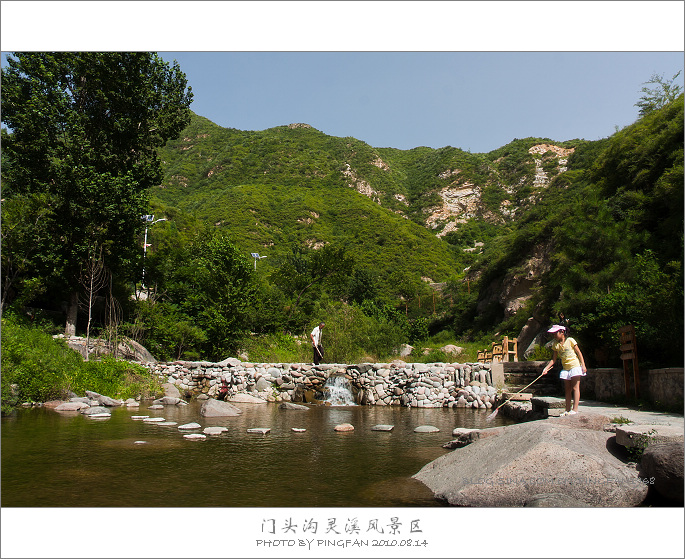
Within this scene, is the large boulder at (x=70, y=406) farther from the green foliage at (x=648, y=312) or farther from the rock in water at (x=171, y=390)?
the green foliage at (x=648, y=312)

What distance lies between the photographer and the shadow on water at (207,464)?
4.37 meters

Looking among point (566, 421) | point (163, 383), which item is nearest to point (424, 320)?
point (163, 383)

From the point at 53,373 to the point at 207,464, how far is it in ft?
22.6

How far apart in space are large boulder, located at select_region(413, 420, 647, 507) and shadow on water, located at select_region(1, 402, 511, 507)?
39cm

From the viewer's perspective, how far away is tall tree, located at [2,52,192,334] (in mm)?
16047

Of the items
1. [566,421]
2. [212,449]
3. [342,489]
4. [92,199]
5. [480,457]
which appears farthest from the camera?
[92,199]

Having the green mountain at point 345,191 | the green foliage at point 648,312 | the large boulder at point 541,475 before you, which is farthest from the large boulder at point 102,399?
the green mountain at point 345,191

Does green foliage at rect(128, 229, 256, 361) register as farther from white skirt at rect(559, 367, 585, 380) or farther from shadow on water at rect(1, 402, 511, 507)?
white skirt at rect(559, 367, 585, 380)

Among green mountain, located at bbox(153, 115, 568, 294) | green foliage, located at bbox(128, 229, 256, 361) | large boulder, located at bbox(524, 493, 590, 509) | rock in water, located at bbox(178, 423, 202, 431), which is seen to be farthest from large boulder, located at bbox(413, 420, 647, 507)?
green mountain, located at bbox(153, 115, 568, 294)

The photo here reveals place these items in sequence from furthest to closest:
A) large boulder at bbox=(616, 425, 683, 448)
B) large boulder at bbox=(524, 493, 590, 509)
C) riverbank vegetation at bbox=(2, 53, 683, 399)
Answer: riverbank vegetation at bbox=(2, 53, 683, 399) < large boulder at bbox=(616, 425, 683, 448) < large boulder at bbox=(524, 493, 590, 509)

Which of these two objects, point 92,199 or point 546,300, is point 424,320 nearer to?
point 546,300

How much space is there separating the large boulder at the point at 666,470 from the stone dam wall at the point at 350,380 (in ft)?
32.3

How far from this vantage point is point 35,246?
52.7 ft

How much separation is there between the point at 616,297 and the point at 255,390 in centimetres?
1073
